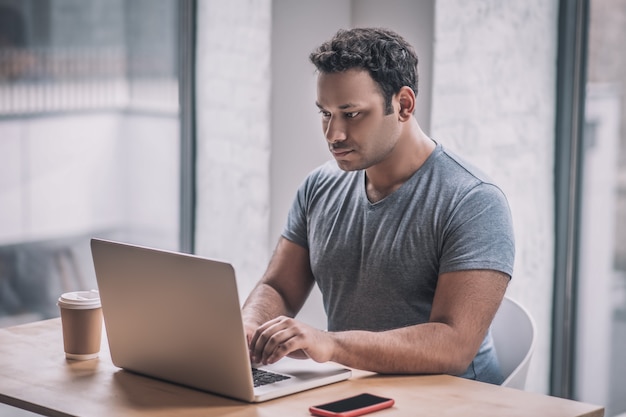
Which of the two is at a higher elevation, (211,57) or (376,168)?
(211,57)

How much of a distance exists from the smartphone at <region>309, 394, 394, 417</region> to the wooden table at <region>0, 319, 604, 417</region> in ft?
A: 0.05

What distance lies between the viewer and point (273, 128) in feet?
11.3

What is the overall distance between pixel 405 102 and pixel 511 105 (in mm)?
1109

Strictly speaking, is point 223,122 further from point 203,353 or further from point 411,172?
point 203,353

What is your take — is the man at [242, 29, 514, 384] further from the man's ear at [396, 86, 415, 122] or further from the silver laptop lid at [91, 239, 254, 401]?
the silver laptop lid at [91, 239, 254, 401]

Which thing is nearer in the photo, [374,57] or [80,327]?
[80,327]

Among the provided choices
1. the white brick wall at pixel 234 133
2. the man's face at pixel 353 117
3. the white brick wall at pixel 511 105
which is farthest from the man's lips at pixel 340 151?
the white brick wall at pixel 234 133

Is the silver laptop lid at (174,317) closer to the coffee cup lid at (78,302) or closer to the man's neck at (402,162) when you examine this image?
the coffee cup lid at (78,302)

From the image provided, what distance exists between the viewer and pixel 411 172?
2246mm

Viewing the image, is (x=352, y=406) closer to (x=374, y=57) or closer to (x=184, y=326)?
(x=184, y=326)

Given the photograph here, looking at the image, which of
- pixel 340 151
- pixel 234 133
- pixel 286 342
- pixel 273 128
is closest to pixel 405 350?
pixel 286 342

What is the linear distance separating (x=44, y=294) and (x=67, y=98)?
24.7 inches

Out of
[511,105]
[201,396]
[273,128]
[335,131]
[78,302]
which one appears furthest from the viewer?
[273,128]

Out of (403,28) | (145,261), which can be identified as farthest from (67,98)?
(145,261)
